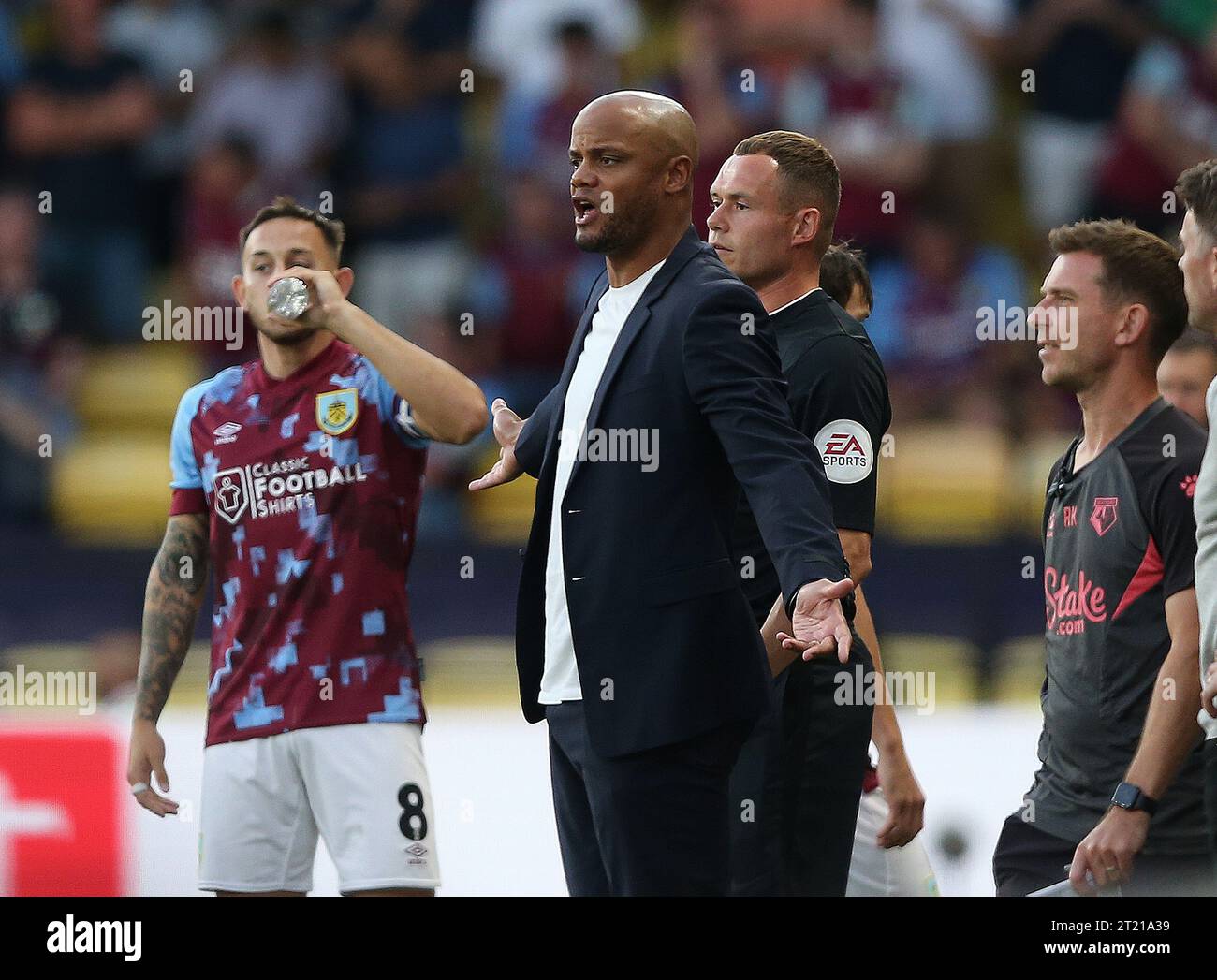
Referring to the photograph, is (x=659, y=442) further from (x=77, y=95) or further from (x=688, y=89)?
(x=77, y=95)

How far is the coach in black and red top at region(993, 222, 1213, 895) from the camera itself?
13.0ft

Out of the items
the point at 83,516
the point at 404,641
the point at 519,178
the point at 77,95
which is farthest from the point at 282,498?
the point at 77,95

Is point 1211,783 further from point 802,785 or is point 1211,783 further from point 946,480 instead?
point 946,480

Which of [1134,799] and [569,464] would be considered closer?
[569,464]

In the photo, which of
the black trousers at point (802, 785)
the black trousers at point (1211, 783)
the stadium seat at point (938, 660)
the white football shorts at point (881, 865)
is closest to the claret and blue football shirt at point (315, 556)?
the black trousers at point (802, 785)

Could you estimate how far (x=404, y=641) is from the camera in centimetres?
436

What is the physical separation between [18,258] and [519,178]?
2291 mm

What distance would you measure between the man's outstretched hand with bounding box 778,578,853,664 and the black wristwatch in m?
0.99

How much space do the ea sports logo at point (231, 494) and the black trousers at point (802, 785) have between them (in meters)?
1.25

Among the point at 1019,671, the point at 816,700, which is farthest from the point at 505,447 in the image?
the point at 1019,671

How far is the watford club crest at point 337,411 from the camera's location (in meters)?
4.41

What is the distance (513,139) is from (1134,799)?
6.05 m

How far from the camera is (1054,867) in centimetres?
423
